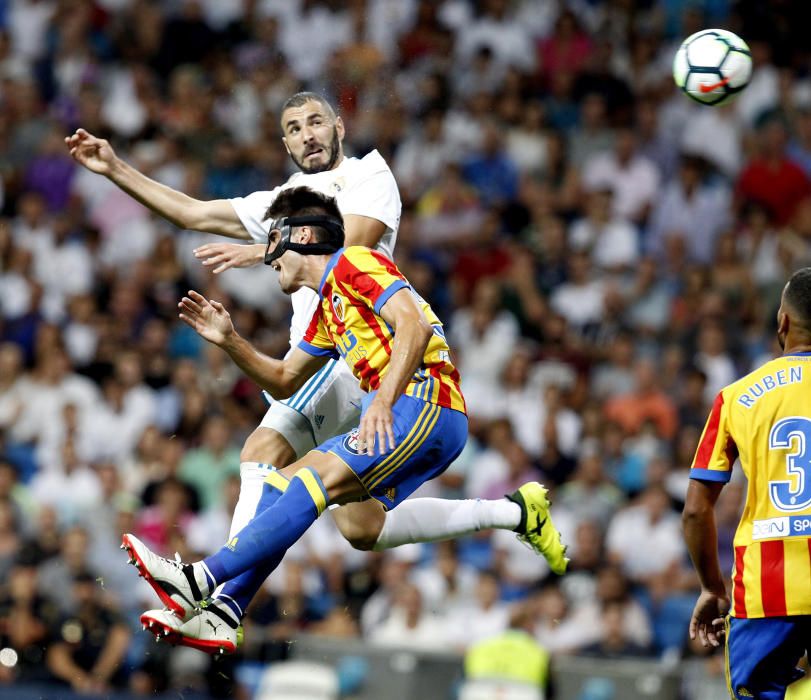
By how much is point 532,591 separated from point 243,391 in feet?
10.6

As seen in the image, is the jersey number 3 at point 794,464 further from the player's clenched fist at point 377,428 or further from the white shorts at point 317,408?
the white shorts at point 317,408

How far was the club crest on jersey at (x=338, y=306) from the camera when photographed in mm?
7031

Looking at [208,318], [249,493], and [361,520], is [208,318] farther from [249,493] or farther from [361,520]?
[361,520]

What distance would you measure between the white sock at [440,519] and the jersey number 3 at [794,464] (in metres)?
1.85

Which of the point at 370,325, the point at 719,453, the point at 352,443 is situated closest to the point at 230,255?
the point at 370,325

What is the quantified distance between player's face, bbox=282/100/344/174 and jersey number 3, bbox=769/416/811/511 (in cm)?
280

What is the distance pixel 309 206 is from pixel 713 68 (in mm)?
2872

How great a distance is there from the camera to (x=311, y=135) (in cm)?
779

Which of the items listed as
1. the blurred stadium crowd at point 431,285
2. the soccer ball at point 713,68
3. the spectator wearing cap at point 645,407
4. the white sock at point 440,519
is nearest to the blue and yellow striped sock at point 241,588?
the white sock at point 440,519

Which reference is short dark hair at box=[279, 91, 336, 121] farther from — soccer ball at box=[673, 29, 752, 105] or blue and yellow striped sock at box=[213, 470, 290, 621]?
soccer ball at box=[673, 29, 752, 105]

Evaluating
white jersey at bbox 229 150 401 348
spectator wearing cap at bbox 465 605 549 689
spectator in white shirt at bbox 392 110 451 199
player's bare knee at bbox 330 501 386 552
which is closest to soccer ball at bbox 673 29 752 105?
white jersey at bbox 229 150 401 348

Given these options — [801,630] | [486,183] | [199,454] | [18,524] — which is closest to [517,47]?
[486,183]

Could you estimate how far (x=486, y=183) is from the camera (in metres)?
14.9

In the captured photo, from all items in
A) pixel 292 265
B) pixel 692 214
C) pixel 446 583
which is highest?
pixel 692 214
